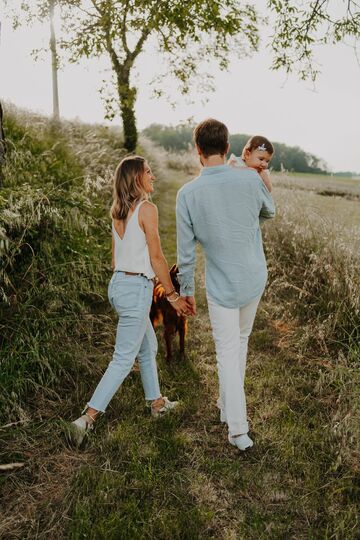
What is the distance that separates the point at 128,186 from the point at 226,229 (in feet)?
2.55

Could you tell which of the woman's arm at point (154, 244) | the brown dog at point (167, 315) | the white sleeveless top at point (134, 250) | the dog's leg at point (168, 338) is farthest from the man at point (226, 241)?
the dog's leg at point (168, 338)

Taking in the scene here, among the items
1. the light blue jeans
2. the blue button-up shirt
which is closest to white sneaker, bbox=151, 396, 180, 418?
the light blue jeans

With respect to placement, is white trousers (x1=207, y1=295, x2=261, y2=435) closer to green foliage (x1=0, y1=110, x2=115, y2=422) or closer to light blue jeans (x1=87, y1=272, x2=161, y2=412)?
light blue jeans (x1=87, y1=272, x2=161, y2=412)

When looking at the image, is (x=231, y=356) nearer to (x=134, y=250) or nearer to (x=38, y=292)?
(x=134, y=250)

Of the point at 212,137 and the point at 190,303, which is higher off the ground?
the point at 212,137

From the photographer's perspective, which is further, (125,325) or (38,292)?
(38,292)

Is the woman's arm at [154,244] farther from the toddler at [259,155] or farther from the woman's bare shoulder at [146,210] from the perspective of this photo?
the toddler at [259,155]

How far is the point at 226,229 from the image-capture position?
9.72ft

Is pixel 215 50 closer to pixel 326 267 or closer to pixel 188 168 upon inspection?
pixel 326 267

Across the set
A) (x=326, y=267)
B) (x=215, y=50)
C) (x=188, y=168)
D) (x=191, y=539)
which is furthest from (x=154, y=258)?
(x=188, y=168)

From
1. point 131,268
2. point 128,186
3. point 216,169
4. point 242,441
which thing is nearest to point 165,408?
point 242,441

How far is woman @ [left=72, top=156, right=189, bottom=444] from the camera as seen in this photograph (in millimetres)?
3209

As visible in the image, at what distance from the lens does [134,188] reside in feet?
10.5

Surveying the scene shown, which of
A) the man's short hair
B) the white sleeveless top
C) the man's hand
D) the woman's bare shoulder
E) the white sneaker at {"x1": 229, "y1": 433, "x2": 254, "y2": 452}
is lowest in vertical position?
the white sneaker at {"x1": 229, "y1": 433, "x2": 254, "y2": 452}
